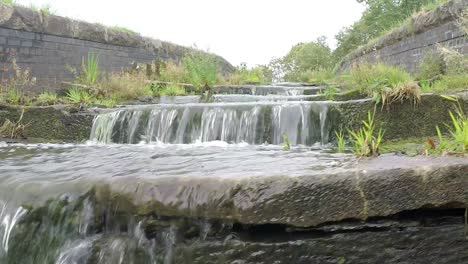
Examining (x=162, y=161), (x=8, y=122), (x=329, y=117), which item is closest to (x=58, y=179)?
(x=162, y=161)

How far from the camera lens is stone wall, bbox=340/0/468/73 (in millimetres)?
7547

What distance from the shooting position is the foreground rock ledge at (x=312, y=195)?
2.01 meters

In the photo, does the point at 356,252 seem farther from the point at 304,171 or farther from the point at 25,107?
the point at 25,107

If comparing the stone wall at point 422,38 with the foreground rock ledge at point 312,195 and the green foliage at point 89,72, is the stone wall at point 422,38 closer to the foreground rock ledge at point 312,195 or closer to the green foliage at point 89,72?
the foreground rock ledge at point 312,195

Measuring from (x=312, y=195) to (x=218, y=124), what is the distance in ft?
11.2

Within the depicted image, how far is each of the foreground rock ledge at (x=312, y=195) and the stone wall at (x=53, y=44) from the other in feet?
20.8

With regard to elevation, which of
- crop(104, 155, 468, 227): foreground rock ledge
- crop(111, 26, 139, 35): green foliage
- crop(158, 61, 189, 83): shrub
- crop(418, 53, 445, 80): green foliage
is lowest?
crop(104, 155, 468, 227): foreground rock ledge

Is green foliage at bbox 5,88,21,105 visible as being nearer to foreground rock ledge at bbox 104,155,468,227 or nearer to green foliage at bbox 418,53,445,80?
foreground rock ledge at bbox 104,155,468,227

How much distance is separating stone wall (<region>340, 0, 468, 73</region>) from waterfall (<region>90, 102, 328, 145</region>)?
3934 millimetres

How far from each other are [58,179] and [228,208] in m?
1.38

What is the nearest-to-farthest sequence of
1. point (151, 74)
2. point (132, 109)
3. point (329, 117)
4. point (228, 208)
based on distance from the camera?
point (228, 208) < point (329, 117) < point (132, 109) < point (151, 74)

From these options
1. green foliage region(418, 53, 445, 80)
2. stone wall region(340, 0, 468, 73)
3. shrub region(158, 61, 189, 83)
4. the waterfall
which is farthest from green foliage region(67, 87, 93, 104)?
stone wall region(340, 0, 468, 73)

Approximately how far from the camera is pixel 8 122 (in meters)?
6.08

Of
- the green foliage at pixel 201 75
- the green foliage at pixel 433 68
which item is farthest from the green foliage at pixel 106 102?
the green foliage at pixel 433 68
